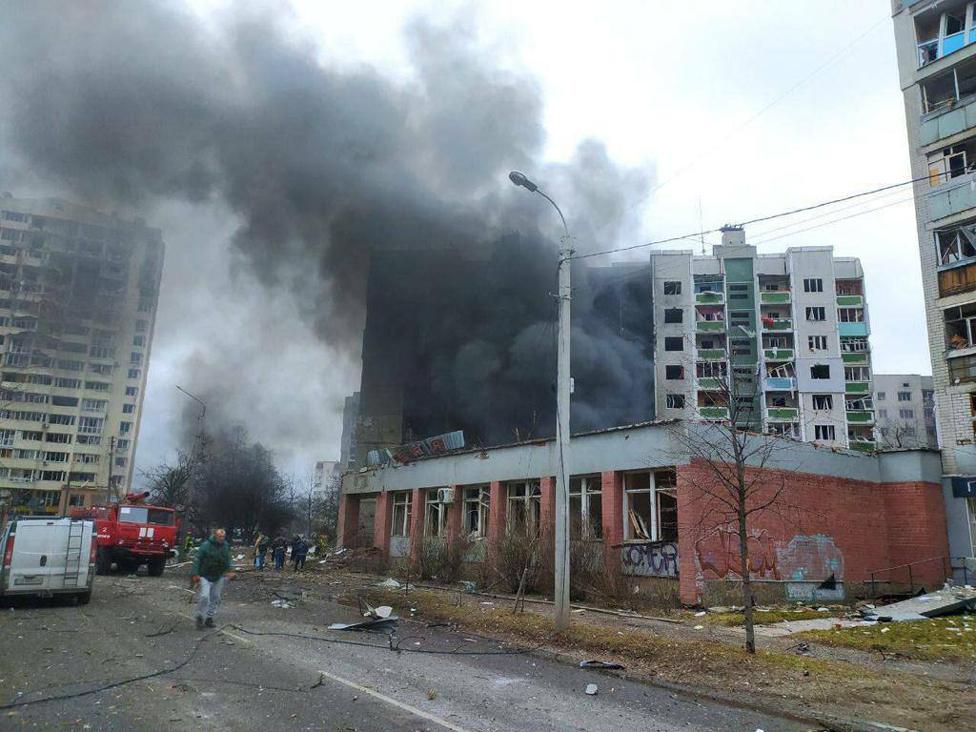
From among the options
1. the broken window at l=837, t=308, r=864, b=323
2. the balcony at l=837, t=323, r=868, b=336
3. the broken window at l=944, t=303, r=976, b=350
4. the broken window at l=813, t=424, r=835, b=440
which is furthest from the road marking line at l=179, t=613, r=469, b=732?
the broken window at l=837, t=308, r=864, b=323

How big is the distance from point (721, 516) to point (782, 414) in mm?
36486

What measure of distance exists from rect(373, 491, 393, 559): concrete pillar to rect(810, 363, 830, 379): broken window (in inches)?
1416

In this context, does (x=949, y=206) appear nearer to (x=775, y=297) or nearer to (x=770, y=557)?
(x=770, y=557)

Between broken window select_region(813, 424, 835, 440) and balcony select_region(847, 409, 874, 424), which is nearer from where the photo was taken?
balcony select_region(847, 409, 874, 424)

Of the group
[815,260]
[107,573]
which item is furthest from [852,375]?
[107,573]

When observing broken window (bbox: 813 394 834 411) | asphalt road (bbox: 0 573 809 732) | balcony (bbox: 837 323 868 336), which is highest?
balcony (bbox: 837 323 868 336)

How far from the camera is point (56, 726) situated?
4898mm

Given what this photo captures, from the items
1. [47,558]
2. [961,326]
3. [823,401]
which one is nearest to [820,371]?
[823,401]

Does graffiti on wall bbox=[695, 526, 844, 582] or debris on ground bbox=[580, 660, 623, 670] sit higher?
graffiti on wall bbox=[695, 526, 844, 582]

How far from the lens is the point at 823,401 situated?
163ft

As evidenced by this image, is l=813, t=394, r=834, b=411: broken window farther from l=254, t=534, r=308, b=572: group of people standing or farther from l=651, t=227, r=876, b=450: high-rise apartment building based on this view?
l=254, t=534, r=308, b=572: group of people standing

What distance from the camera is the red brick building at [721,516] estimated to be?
50.9 ft

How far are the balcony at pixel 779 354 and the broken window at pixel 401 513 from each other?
3415 centimetres

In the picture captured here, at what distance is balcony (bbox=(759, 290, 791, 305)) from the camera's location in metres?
52.1
